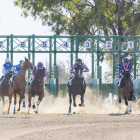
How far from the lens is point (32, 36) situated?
32.2 meters

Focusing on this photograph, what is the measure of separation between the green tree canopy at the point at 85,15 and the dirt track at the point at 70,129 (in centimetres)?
2304

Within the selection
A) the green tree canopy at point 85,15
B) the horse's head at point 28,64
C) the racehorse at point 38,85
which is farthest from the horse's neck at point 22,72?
the green tree canopy at point 85,15

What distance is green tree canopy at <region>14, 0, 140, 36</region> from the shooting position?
4010cm

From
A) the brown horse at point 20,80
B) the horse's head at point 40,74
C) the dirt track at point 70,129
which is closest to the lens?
the dirt track at point 70,129

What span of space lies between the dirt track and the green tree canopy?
2304 cm

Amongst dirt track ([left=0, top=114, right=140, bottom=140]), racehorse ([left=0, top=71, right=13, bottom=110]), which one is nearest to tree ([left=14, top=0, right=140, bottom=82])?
racehorse ([left=0, top=71, right=13, bottom=110])

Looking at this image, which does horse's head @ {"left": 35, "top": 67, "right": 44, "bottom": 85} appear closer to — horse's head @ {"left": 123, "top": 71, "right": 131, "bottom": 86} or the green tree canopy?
horse's head @ {"left": 123, "top": 71, "right": 131, "bottom": 86}

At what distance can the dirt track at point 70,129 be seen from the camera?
12446mm

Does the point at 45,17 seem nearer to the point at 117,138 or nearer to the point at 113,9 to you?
the point at 113,9

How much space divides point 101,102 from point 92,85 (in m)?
3.31

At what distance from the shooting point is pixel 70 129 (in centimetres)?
1418

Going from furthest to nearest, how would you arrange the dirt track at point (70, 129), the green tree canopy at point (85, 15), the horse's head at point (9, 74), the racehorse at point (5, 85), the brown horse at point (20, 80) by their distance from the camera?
1. the green tree canopy at point (85, 15)
2. the racehorse at point (5, 85)
3. the horse's head at point (9, 74)
4. the brown horse at point (20, 80)
5. the dirt track at point (70, 129)

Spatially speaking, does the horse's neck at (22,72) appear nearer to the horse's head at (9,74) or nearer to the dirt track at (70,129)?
the horse's head at (9,74)

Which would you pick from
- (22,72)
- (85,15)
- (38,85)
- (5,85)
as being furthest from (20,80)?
(85,15)
